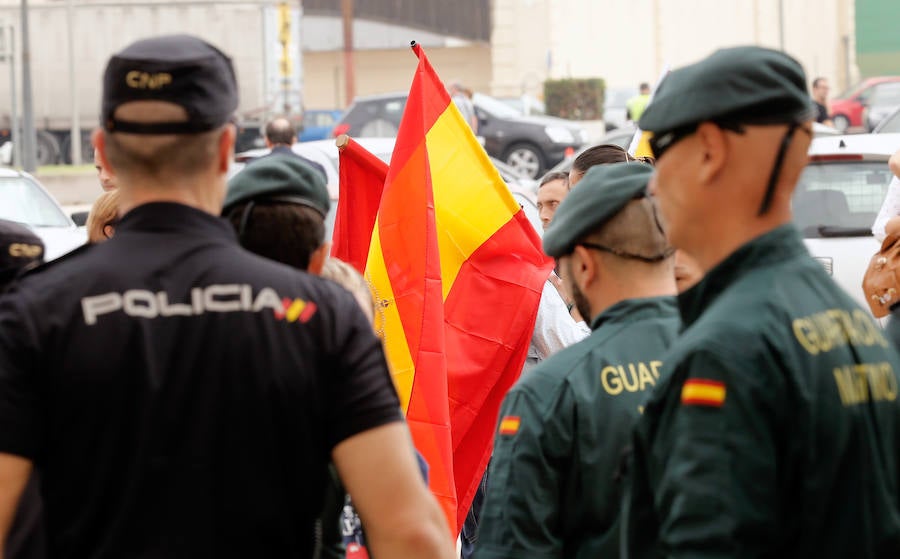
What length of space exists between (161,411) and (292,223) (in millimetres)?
683

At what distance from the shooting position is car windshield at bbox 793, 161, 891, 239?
9906 millimetres

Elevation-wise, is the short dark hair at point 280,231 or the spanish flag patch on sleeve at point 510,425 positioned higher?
the short dark hair at point 280,231

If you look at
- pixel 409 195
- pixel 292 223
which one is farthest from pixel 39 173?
pixel 292 223

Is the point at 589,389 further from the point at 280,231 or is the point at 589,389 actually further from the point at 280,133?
the point at 280,133

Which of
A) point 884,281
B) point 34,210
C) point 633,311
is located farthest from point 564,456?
point 34,210

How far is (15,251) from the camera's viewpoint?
3438 millimetres

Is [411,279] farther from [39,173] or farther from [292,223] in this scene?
[39,173]

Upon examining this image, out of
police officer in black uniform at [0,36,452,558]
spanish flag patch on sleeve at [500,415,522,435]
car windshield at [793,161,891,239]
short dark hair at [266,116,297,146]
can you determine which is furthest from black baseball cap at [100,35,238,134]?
short dark hair at [266,116,297,146]

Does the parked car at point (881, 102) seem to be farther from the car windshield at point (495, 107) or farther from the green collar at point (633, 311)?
the green collar at point (633, 311)

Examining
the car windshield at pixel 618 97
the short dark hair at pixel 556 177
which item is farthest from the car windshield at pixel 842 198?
the car windshield at pixel 618 97

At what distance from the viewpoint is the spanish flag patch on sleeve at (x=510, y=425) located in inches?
118

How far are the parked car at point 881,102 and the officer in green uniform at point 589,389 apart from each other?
3129cm

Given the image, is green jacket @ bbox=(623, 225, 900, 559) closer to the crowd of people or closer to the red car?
the crowd of people

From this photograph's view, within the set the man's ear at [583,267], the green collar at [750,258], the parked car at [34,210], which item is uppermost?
the green collar at [750,258]
